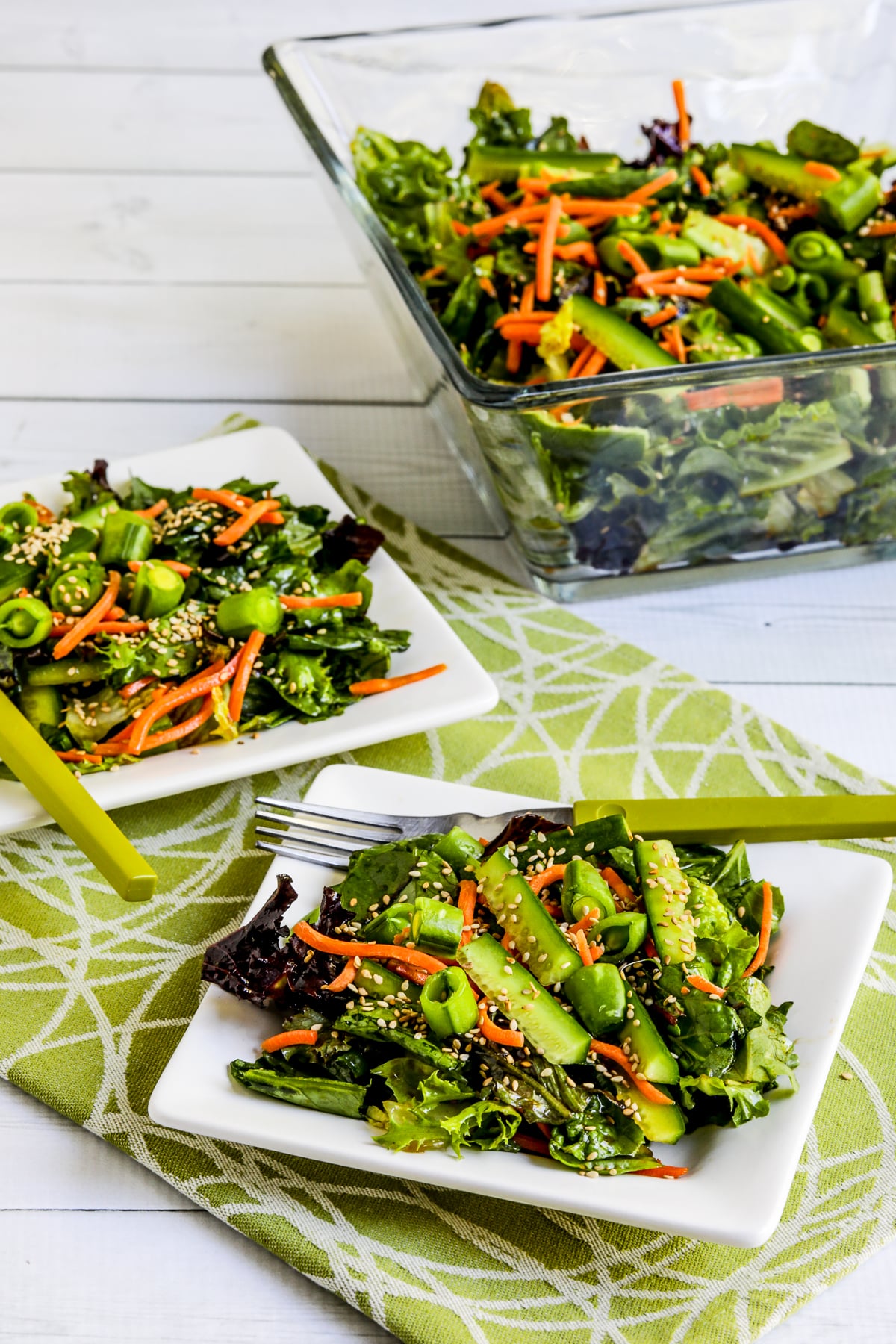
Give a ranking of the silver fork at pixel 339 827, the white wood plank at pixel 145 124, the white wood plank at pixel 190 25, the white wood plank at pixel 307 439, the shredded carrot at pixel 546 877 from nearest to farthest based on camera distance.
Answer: the shredded carrot at pixel 546 877
the silver fork at pixel 339 827
the white wood plank at pixel 307 439
the white wood plank at pixel 145 124
the white wood plank at pixel 190 25

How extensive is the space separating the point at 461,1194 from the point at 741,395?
3.44 ft

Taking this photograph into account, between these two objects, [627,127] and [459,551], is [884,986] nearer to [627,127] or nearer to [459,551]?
[459,551]

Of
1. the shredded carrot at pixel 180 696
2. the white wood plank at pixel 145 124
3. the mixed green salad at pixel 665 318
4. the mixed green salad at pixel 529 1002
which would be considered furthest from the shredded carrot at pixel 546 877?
the white wood plank at pixel 145 124

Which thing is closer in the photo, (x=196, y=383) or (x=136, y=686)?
(x=136, y=686)

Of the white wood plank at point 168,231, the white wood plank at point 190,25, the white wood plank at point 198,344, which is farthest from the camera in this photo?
the white wood plank at point 190,25

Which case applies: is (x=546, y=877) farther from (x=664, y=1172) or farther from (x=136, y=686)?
(x=136, y=686)

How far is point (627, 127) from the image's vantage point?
8.25 ft

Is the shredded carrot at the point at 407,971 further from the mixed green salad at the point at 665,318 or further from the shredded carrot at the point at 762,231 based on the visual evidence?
the shredded carrot at the point at 762,231

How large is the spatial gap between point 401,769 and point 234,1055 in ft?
1.82

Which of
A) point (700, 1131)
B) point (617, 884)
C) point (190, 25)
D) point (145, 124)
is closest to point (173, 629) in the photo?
point (617, 884)

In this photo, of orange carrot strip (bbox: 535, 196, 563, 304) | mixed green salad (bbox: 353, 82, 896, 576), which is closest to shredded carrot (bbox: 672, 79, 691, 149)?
mixed green salad (bbox: 353, 82, 896, 576)

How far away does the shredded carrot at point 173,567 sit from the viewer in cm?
168

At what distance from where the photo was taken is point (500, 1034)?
3.92ft

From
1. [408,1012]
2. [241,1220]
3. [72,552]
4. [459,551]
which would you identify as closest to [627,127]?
[459,551]
